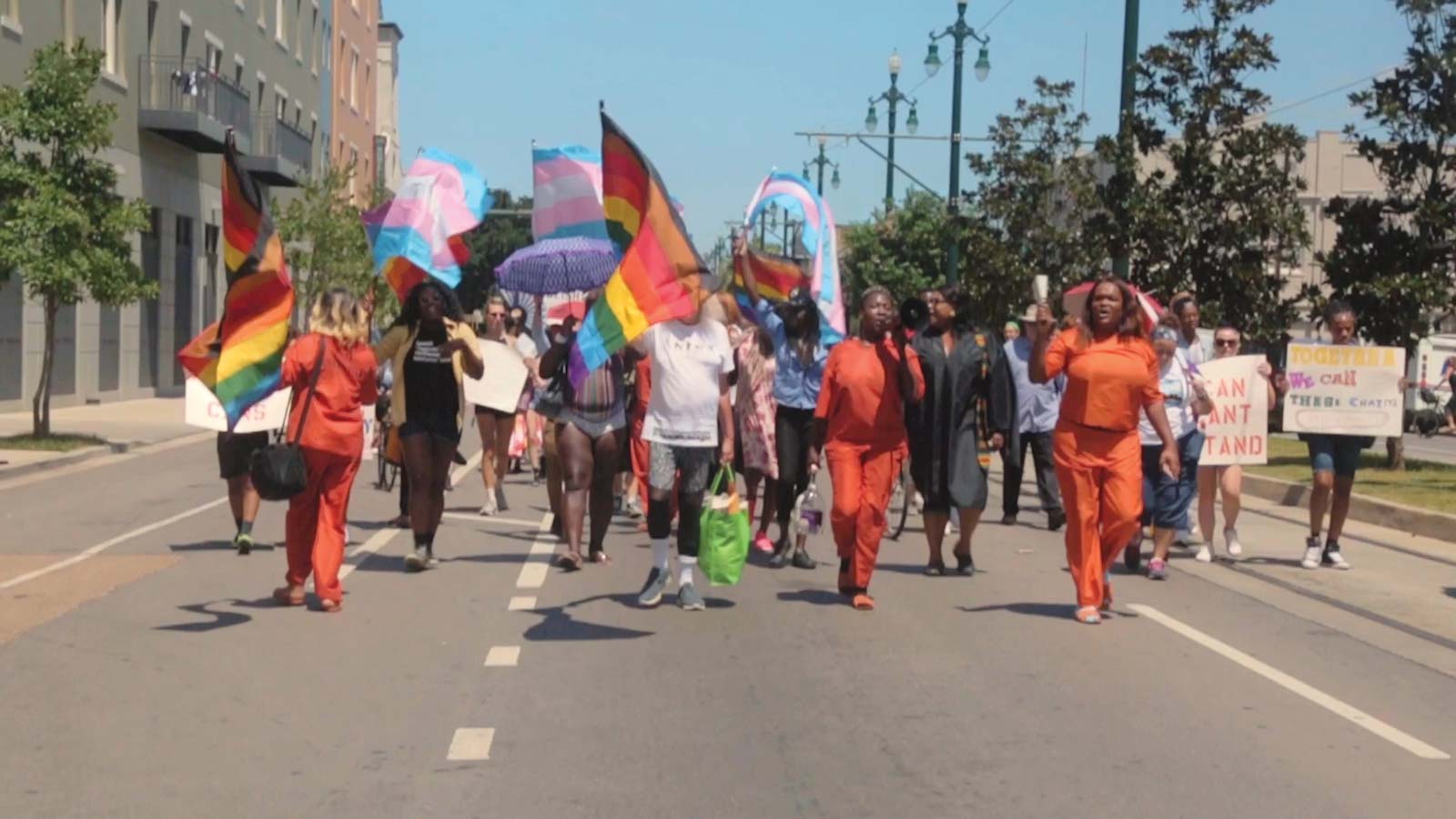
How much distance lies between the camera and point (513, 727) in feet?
24.5

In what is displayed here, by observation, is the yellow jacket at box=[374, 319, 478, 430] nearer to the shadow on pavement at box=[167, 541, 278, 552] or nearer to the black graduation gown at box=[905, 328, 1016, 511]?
the shadow on pavement at box=[167, 541, 278, 552]

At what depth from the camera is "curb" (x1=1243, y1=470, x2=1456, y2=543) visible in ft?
52.9

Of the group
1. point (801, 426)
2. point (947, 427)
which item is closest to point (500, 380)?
point (801, 426)

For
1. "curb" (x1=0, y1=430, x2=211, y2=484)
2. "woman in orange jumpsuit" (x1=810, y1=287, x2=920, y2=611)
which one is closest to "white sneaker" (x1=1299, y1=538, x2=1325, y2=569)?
"woman in orange jumpsuit" (x1=810, y1=287, x2=920, y2=611)

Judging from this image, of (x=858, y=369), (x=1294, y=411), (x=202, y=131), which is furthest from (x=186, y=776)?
(x=202, y=131)

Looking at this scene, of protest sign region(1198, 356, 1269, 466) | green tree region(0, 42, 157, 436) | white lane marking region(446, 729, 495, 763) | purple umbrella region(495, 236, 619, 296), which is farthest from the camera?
green tree region(0, 42, 157, 436)

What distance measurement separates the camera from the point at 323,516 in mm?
10266

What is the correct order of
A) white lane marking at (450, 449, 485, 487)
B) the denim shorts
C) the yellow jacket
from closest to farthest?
the yellow jacket → the denim shorts → white lane marking at (450, 449, 485, 487)

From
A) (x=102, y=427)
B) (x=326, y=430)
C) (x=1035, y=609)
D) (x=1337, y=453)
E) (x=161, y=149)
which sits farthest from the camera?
(x=161, y=149)

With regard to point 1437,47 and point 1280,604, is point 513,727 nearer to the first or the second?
point 1280,604

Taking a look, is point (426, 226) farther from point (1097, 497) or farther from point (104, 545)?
point (1097, 497)

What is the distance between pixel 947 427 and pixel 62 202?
1569 cm

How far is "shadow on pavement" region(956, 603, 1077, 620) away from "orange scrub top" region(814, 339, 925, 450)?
1.01 m

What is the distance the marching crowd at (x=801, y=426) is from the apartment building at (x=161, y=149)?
21139 mm
